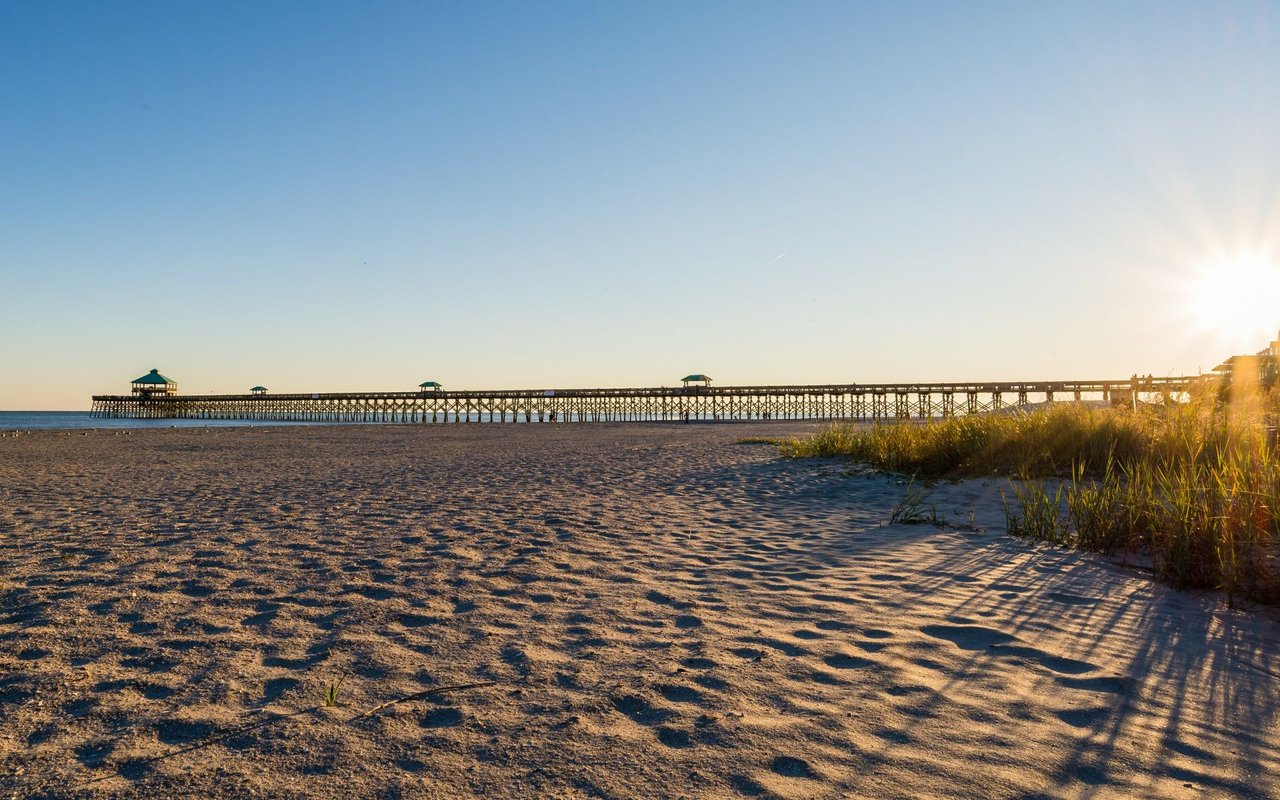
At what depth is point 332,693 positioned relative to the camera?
278 cm

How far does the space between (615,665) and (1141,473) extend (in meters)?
6.54

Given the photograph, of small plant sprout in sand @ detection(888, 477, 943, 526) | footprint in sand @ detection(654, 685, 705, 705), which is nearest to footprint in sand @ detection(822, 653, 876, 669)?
footprint in sand @ detection(654, 685, 705, 705)

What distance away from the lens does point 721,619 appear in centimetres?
388

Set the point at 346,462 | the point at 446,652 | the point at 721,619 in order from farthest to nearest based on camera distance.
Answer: the point at 346,462
the point at 721,619
the point at 446,652

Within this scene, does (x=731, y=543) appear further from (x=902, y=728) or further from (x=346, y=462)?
(x=346, y=462)

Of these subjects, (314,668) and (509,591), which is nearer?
(314,668)

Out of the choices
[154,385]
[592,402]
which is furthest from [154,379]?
[592,402]

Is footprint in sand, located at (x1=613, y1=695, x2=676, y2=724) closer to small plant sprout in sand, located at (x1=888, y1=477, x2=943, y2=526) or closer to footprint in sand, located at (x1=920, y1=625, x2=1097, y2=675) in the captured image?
footprint in sand, located at (x1=920, y1=625, x2=1097, y2=675)

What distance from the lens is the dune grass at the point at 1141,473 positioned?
466 centimetres

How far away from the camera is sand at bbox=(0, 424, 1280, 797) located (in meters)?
2.25

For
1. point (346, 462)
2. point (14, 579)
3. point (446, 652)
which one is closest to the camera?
point (446, 652)

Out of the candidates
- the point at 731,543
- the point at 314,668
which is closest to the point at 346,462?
the point at 731,543

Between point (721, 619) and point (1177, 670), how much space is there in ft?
6.85

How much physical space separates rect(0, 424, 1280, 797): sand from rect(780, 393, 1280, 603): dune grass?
375 mm
